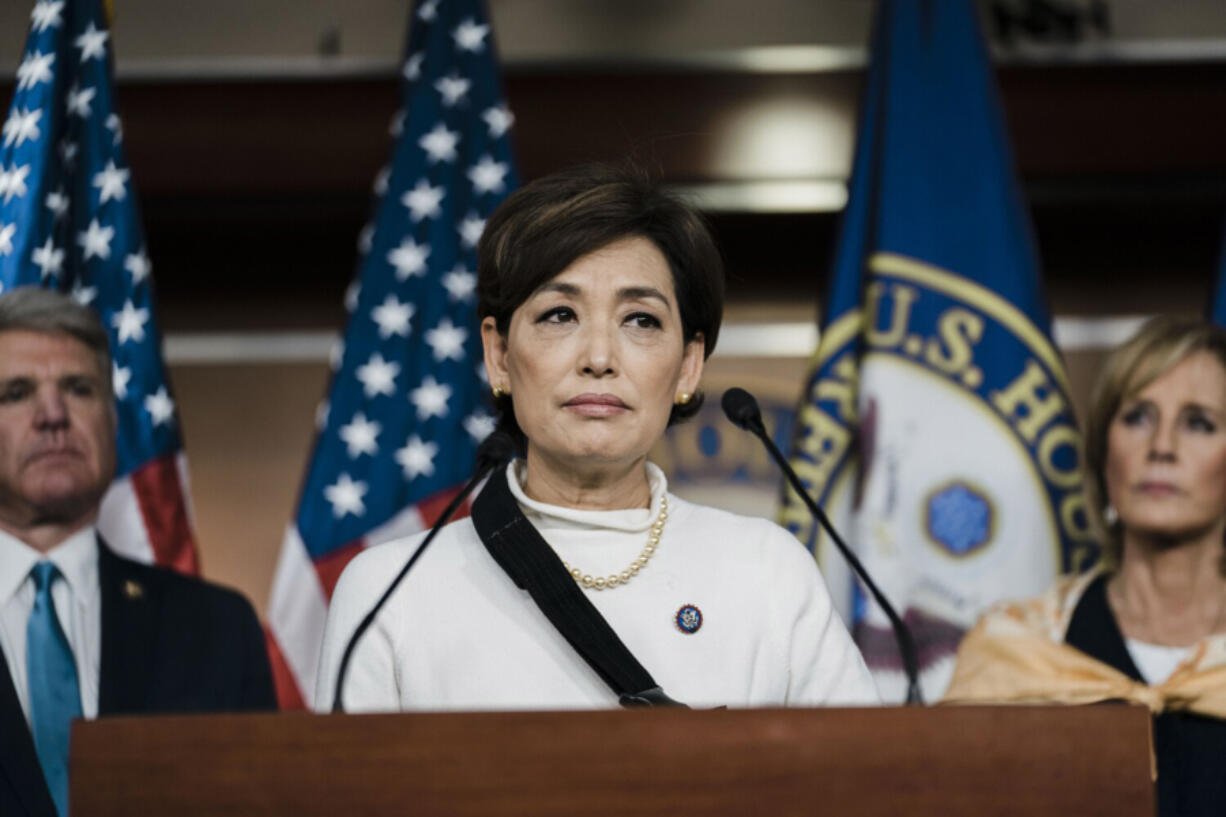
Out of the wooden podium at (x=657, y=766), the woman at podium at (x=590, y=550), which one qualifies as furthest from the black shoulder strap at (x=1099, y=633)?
the wooden podium at (x=657, y=766)

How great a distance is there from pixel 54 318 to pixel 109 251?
1.14 ft

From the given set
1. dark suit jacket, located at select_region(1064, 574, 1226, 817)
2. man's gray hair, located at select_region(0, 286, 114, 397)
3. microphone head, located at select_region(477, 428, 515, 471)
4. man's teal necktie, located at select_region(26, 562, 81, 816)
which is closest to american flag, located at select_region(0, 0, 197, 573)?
man's gray hair, located at select_region(0, 286, 114, 397)

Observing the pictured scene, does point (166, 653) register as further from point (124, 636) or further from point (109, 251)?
point (109, 251)

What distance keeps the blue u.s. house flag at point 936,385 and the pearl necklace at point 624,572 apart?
1.37m

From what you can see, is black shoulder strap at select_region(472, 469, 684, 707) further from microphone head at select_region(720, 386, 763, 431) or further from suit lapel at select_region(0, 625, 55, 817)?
suit lapel at select_region(0, 625, 55, 817)

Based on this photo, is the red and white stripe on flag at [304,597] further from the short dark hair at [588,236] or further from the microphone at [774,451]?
the microphone at [774,451]

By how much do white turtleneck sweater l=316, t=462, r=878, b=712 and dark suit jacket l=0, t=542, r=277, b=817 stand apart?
1.00 meters

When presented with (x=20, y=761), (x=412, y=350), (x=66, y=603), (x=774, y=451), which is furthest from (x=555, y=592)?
(x=412, y=350)

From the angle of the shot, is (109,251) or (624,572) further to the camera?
(109,251)

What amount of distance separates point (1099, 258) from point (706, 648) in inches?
113

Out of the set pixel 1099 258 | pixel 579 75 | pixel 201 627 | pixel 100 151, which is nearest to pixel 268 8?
pixel 579 75

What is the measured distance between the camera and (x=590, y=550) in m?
1.70

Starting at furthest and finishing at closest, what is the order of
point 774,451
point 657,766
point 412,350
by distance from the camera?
point 412,350 → point 774,451 → point 657,766

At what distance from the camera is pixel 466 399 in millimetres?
3225
